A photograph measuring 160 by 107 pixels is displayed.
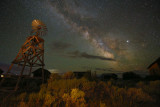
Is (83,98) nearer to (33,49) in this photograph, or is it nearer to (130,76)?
(33,49)

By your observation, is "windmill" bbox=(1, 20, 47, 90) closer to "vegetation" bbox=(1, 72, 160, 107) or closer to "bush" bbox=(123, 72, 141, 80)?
"vegetation" bbox=(1, 72, 160, 107)

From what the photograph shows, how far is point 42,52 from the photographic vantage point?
403 inches

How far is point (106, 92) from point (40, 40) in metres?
8.75

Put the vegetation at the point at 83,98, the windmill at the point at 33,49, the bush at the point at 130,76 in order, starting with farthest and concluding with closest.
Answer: the bush at the point at 130,76 → the windmill at the point at 33,49 → the vegetation at the point at 83,98

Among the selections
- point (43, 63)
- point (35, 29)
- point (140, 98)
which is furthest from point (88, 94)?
point (35, 29)

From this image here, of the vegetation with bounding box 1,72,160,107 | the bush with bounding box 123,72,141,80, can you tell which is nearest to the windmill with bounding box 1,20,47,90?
the vegetation with bounding box 1,72,160,107

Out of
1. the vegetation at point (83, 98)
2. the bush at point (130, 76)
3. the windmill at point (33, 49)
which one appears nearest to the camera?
the vegetation at point (83, 98)

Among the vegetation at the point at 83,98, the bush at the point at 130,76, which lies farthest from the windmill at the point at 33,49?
the bush at the point at 130,76

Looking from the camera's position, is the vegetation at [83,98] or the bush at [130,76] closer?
the vegetation at [83,98]

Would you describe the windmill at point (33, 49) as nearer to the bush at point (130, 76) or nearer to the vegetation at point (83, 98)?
the vegetation at point (83, 98)

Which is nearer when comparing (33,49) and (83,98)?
(83,98)

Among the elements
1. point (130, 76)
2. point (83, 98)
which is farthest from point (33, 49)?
point (130, 76)

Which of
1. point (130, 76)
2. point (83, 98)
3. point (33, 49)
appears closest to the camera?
point (83, 98)

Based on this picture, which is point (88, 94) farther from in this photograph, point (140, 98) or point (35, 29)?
point (35, 29)
